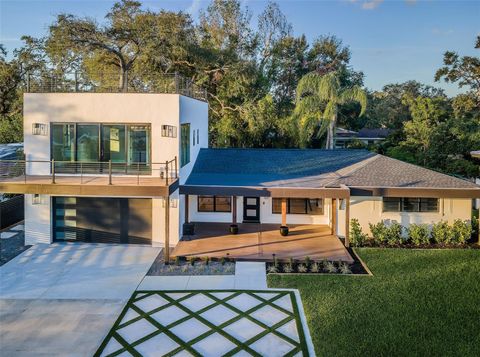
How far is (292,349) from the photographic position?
7895 millimetres

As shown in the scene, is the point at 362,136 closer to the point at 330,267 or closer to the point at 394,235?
the point at 394,235

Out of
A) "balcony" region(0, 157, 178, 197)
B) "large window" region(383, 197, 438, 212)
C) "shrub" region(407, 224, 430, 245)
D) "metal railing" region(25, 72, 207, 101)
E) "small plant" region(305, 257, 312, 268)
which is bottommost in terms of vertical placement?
"small plant" region(305, 257, 312, 268)

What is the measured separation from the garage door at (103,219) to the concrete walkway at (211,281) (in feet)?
11.3

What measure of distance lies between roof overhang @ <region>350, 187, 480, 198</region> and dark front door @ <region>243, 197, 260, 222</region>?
4365mm

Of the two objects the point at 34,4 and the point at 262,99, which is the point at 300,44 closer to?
the point at 262,99

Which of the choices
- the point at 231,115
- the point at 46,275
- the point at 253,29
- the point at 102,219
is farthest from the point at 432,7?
the point at 46,275

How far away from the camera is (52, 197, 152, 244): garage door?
14.8 meters

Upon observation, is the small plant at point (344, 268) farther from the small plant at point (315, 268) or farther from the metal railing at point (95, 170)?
the metal railing at point (95, 170)

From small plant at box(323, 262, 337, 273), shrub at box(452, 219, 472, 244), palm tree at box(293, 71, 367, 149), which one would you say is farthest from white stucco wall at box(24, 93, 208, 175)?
palm tree at box(293, 71, 367, 149)

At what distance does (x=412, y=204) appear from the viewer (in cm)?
1574

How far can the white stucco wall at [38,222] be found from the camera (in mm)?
14797

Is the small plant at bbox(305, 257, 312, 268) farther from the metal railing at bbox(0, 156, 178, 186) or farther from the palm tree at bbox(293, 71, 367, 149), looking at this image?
the palm tree at bbox(293, 71, 367, 149)

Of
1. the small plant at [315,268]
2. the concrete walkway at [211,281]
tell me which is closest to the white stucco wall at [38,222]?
the concrete walkway at [211,281]

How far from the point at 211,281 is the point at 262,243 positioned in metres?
3.66
